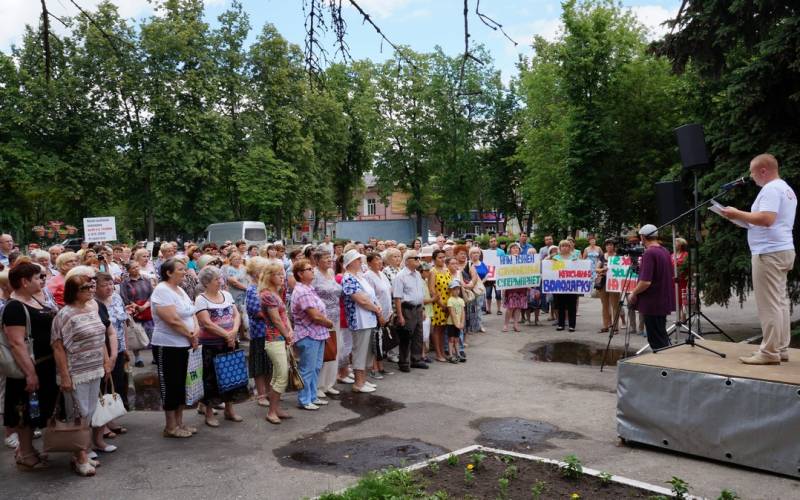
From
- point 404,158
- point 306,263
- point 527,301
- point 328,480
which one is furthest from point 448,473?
point 404,158

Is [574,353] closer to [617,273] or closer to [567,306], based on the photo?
[617,273]

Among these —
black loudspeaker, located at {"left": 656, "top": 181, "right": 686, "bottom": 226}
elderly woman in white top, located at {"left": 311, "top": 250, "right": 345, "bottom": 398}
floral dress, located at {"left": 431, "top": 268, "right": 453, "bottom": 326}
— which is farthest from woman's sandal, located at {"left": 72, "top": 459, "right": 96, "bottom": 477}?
black loudspeaker, located at {"left": 656, "top": 181, "right": 686, "bottom": 226}

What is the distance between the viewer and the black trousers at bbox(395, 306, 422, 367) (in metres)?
9.51

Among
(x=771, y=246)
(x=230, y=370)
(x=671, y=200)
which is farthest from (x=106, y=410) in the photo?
(x=671, y=200)

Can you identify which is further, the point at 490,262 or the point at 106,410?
the point at 490,262

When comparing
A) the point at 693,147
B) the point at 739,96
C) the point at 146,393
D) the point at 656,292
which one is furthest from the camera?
the point at 739,96

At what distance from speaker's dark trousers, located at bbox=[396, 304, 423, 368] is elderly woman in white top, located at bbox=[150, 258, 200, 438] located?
12.6ft

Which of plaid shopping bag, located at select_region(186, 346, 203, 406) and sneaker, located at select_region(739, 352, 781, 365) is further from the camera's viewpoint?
plaid shopping bag, located at select_region(186, 346, 203, 406)

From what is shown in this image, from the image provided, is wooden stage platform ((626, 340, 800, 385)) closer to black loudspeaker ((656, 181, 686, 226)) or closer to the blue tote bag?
black loudspeaker ((656, 181, 686, 226))

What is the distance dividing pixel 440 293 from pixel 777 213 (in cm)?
565

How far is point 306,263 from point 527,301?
792 cm

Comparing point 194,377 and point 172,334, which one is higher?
point 172,334

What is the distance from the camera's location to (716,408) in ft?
17.8

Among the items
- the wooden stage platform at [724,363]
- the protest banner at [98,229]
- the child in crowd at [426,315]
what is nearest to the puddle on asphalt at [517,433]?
the wooden stage platform at [724,363]
